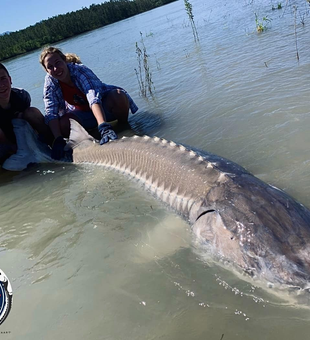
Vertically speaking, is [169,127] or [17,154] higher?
[17,154]

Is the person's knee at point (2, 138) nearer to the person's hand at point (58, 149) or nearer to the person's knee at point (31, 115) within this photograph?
the person's knee at point (31, 115)

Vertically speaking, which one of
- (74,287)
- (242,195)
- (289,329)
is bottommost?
(289,329)

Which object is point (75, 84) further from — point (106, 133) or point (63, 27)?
point (63, 27)

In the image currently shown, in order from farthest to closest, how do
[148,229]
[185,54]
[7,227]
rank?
1. [185,54]
2. [7,227]
3. [148,229]

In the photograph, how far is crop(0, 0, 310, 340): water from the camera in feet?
5.79

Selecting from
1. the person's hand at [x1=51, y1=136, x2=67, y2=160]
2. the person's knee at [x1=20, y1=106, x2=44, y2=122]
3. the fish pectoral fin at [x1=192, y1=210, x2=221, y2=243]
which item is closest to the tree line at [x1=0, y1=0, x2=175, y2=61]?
the person's knee at [x1=20, y1=106, x2=44, y2=122]

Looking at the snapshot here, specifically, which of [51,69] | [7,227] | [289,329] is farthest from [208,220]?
[51,69]

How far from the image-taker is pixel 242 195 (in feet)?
6.91

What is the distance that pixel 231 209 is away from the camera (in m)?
2.07

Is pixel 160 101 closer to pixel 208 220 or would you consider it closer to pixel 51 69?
pixel 51 69

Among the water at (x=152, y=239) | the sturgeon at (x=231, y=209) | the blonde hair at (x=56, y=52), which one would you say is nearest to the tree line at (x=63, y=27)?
the blonde hair at (x=56, y=52)

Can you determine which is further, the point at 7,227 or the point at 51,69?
the point at 51,69

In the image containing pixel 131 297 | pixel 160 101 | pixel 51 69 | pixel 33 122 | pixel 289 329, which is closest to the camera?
pixel 289 329

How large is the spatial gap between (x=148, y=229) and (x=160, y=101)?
3.74 metres
